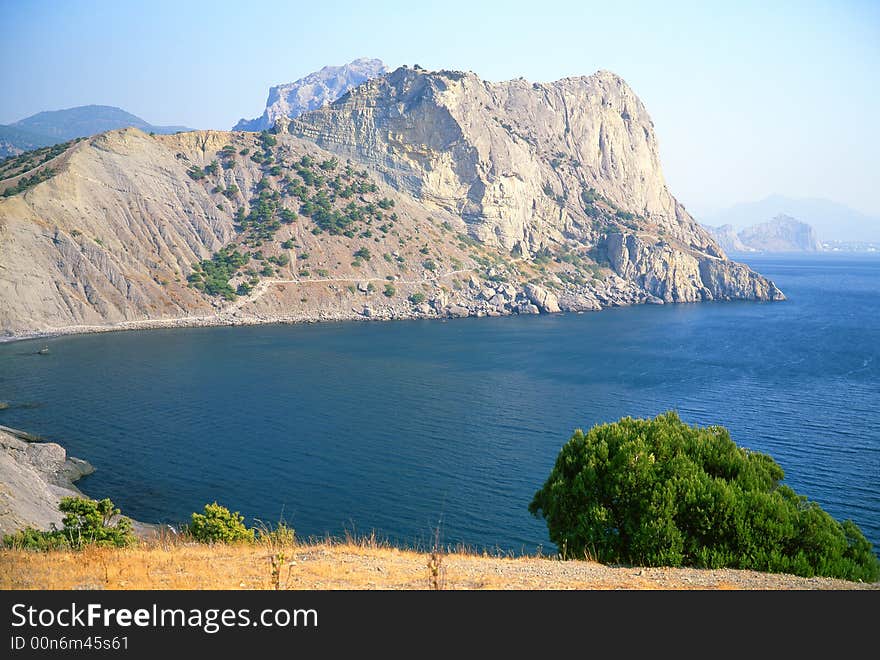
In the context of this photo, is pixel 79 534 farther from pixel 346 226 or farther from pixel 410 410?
pixel 346 226

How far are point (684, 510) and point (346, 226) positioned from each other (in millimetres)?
115579

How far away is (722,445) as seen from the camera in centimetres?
2128

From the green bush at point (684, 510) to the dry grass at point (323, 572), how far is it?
1975 mm

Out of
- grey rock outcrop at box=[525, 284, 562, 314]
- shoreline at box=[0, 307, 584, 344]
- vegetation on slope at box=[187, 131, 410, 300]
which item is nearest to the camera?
shoreline at box=[0, 307, 584, 344]

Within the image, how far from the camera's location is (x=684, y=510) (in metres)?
18.5

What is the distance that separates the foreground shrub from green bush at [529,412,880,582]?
1334 centimetres

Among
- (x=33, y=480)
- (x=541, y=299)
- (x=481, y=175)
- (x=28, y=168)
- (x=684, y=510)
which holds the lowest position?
(x=33, y=480)

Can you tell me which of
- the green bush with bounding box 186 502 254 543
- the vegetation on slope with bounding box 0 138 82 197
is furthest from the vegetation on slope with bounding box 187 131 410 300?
the green bush with bounding box 186 502 254 543

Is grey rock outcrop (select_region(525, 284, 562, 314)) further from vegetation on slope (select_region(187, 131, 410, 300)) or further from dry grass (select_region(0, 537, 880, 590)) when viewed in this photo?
dry grass (select_region(0, 537, 880, 590))

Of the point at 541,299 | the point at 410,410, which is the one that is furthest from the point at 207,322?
the point at 541,299

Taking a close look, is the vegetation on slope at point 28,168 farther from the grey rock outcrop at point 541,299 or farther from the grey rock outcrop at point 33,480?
the grey rock outcrop at point 541,299

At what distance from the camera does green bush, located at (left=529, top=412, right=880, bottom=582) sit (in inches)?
693

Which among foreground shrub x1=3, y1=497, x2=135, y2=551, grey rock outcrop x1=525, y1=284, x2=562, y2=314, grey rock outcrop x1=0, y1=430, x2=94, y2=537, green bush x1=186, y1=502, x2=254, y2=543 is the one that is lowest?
grey rock outcrop x1=0, y1=430, x2=94, y2=537

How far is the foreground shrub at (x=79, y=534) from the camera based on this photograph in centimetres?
1891
